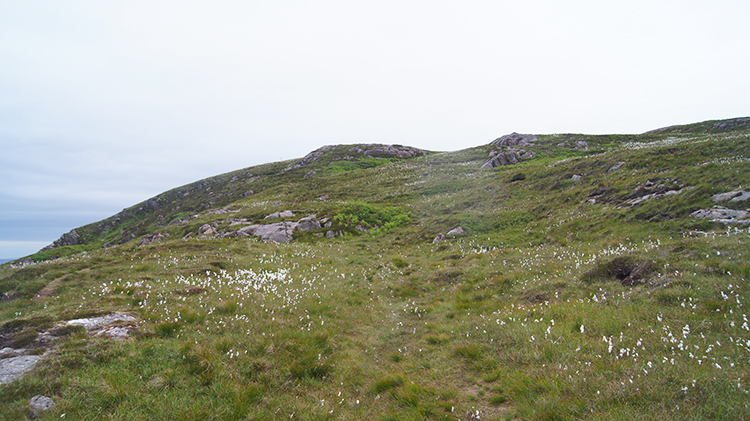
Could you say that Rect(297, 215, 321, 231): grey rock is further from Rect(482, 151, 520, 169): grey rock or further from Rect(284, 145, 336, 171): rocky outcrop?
Rect(284, 145, 336, 171): rocky outcrop

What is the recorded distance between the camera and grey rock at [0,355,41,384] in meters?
4.95

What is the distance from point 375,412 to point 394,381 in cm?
105

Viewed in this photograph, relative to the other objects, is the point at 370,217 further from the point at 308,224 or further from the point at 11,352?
the point at 11,352

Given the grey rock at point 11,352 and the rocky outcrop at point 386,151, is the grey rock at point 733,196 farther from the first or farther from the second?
the rocky outcrop at point 386,151

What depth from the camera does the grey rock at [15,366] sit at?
495cm

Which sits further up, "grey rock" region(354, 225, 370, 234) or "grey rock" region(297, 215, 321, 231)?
"grey rock" region(297, 215, 321, 231)

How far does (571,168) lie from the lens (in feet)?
113

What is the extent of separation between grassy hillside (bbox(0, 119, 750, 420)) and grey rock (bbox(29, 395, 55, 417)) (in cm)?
9

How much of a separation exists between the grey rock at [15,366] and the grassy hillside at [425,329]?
0.72 ft

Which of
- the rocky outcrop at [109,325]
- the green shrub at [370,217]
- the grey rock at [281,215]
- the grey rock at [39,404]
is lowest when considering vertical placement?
the green shrub at [370,217]

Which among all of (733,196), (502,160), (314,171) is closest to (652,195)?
(733,196)

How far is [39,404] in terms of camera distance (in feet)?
14.8

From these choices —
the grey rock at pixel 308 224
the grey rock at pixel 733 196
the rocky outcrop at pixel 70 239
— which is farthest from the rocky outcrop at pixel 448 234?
the rocky outcrop at pixel 70 239

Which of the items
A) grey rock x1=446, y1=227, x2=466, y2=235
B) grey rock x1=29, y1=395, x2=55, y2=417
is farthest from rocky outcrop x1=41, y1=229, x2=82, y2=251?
grey rock x1=29, y1=395, x2=55, y2=417
